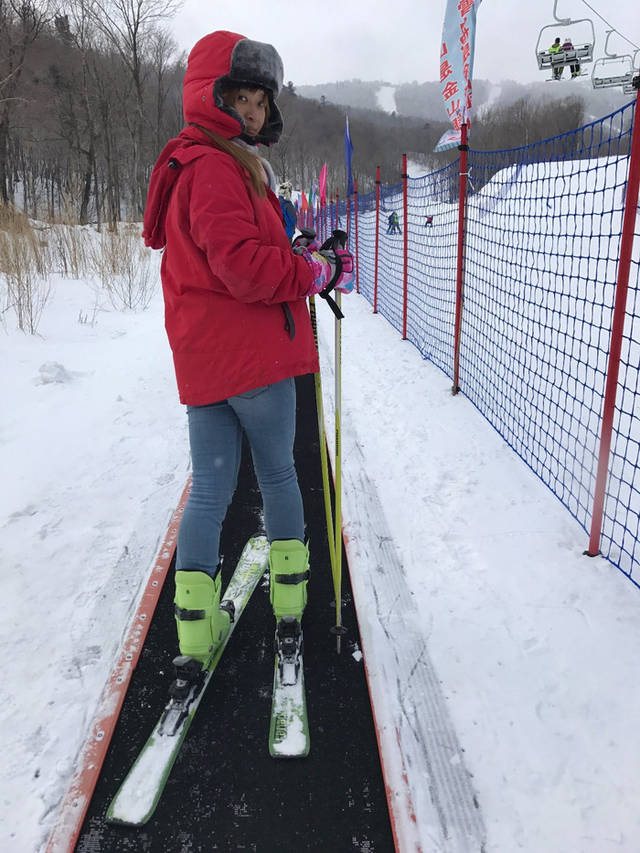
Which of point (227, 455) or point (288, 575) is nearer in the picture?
point (227, 455)

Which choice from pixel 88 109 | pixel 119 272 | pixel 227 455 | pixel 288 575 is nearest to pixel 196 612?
pixel 288 575

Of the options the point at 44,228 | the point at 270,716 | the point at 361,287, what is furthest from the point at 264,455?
the point at 361,287

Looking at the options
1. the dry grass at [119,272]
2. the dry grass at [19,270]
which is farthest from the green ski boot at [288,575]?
the dry grass at [119,272]

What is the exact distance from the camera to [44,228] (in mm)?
9461

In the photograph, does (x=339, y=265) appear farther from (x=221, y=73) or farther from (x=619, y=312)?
(x=619, y=312)

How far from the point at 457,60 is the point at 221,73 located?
4.41 metres

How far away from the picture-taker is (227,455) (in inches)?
68.9

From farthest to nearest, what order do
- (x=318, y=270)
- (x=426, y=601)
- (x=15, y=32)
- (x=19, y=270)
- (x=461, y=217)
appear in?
(x=15, y=32), (x=19, y=270), (x=461, y=217), (x=426, y=601), (x=318, y=270)

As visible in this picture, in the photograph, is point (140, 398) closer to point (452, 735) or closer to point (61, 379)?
point (61, 379)

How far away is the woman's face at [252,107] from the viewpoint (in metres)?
1.54

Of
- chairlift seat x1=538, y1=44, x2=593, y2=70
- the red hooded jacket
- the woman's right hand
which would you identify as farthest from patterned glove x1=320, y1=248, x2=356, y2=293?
chairlift seat x1=538, y1=44, x2=593, y2=70

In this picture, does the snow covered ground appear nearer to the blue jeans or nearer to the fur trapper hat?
the blue jeans

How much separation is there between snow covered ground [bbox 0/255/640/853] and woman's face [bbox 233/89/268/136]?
5.90ft

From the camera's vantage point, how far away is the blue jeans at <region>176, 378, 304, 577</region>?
168 cm
